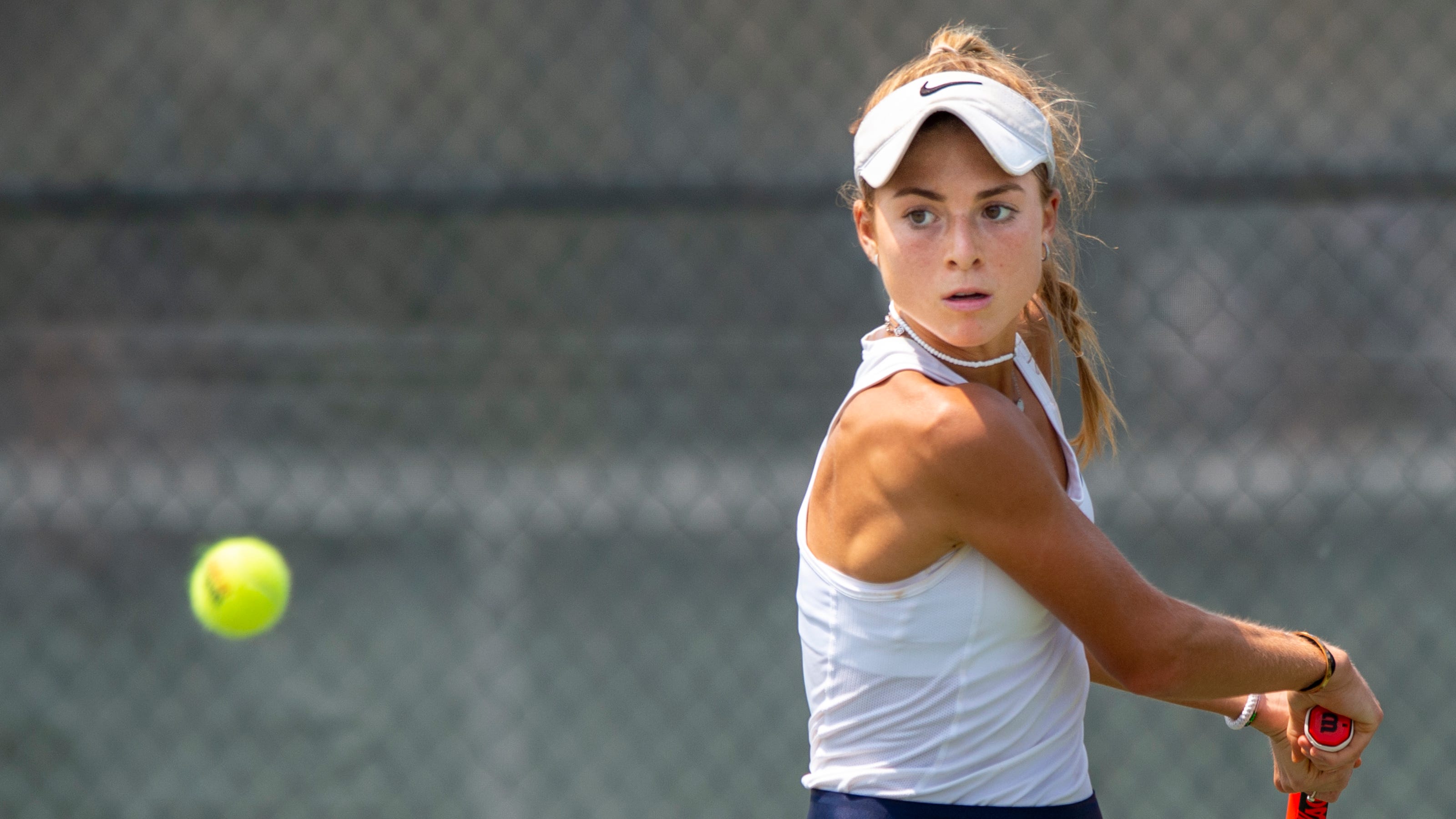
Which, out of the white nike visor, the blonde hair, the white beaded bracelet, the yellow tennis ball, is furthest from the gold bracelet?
the yellow tennis ball

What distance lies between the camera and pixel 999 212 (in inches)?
48.6

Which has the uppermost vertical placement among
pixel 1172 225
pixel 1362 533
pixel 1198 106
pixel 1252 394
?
pixel 1198 106

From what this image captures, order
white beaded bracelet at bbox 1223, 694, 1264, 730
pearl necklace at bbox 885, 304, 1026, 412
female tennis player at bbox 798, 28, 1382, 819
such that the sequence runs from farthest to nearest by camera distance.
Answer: white beaded bracelet at bbox 1223, 694, 1264, 730 → pearl necklace at bbox 885, 304, 1026, 412 → female tennis player at bbox 798, 28, 1382, 819

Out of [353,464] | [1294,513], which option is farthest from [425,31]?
[1294,513]

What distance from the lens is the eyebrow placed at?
122 cm

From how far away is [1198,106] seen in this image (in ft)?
9.30

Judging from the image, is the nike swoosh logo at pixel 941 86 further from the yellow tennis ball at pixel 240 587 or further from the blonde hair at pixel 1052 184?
the yellow tennis ball at pixel 240 587

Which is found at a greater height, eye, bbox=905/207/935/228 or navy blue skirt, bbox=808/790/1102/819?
eye, bbox=905/207/935/228

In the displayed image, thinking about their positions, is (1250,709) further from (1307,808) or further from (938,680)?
(938,680)

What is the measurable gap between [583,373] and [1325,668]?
1871mm

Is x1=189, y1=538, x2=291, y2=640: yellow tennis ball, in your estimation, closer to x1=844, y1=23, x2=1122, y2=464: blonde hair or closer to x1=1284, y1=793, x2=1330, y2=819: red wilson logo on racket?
x1=844, y1=23, x2=1122, y2=464: blonde hair

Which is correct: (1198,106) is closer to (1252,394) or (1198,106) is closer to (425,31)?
(1252,394)

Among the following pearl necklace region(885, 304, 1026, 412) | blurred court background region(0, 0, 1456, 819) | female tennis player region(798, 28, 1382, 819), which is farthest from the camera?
blurred court background region(0, 0, 1456, 819)

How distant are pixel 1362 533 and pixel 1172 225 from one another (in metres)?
0.77
